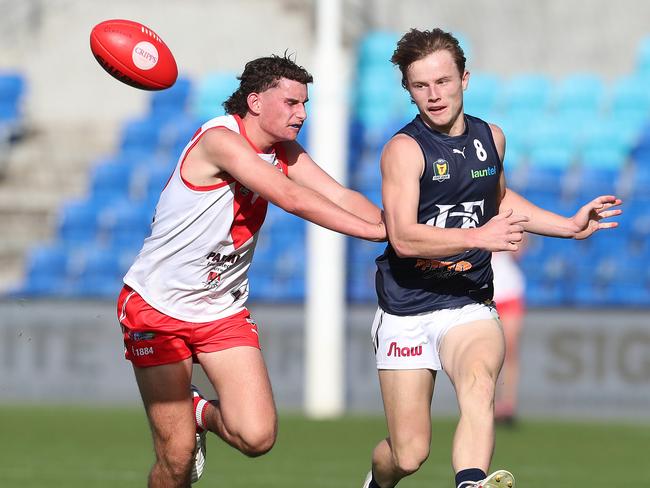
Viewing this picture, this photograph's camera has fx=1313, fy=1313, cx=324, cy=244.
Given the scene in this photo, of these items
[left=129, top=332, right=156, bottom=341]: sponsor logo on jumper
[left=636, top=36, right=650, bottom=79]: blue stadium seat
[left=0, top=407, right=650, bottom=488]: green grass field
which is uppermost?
[left=636, top=36, right=650, bottom=79]: blue stadium seat

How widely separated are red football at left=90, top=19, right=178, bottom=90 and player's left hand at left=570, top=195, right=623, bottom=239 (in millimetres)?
2051

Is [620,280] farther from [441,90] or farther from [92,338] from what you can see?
[441,90]

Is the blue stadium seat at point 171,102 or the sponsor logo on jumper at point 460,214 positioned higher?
the blue stadium seat at point 171,102

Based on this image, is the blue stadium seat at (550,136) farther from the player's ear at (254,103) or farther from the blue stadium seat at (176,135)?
the player's ear at (254,103)

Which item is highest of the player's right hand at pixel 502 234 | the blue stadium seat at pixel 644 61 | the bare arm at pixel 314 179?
the blue stadium seat at pixel 644 61

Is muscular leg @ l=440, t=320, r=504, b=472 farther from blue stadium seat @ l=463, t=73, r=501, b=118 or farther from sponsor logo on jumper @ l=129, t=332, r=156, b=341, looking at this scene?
blue stadium seat @ l=463, t=73, r=501, b=118

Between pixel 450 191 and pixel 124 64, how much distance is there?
5.55 feet

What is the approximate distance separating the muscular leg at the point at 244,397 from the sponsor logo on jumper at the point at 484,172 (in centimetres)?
135

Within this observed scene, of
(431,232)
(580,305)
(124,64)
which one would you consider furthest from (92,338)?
(431,232)

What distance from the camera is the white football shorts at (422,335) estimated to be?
19.8 ft

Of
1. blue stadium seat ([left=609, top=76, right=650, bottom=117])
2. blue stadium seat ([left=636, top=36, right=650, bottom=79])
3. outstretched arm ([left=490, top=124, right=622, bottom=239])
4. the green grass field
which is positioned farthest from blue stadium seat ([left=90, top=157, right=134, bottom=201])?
outstretched arm ([left=490, top=124, right=622, bottom=239])

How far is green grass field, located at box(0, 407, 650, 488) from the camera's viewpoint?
27.8 ft

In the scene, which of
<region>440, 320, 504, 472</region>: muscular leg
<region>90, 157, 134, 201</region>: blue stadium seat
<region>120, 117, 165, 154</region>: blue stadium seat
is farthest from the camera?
<region>120, 117, 165, 154</region>: blue stadium seat

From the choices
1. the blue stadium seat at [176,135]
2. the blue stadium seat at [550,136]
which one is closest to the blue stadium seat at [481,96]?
the blue stadium seat at [550,136]
